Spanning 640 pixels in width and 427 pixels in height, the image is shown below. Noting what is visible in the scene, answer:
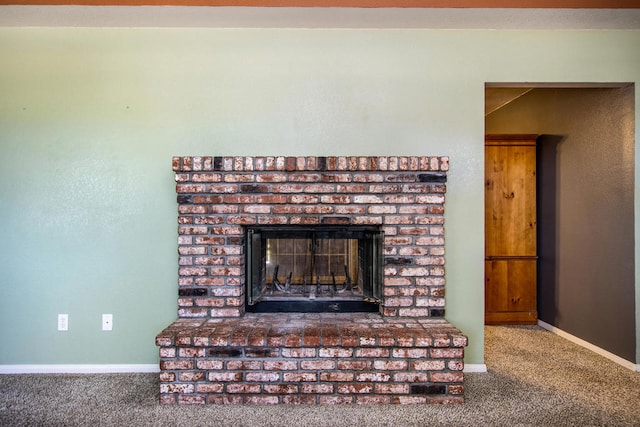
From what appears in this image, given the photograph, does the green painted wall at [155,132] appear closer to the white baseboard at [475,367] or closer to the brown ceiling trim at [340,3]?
the white baseboard at [475,367]

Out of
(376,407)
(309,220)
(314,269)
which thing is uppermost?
(309,220)

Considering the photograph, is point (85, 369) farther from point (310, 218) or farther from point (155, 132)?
point (310, 218)

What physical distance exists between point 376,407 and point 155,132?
6.76ft

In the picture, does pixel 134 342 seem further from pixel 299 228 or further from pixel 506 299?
pixel 506 299

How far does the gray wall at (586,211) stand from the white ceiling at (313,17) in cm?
68

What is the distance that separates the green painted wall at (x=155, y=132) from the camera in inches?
93.9

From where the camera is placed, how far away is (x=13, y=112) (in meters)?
2.39

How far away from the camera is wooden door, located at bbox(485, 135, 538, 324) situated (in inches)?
134

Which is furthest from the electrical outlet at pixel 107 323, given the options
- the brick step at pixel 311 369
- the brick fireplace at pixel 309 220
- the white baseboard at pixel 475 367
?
the white baseboard at pixel 475 367

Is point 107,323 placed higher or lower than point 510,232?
lower

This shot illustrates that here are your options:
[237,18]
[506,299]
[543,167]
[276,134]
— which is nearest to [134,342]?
[276,134]

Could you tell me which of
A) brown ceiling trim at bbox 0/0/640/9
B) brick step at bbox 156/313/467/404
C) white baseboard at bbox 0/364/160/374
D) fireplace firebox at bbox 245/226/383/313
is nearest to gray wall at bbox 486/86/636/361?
brown ceiling trim at bbox 0/0/640/9

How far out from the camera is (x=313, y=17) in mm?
2240

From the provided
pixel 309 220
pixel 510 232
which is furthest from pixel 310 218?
pixel 510 232
